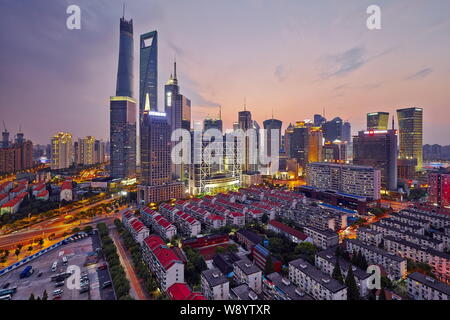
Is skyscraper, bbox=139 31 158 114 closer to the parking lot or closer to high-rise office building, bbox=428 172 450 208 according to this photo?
the parking lot

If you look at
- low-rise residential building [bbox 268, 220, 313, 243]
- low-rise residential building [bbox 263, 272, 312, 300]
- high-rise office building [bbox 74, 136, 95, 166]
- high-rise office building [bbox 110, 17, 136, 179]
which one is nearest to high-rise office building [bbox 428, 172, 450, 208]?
low-rise residential building [bbox 268, 220, 313, 243]

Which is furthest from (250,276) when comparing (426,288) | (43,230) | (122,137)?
(122,137)

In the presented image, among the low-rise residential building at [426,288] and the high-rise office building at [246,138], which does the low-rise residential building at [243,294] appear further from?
the high-rise office building at [246,138]

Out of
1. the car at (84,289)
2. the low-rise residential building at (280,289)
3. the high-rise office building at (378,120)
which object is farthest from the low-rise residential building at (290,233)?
the high-rise office building at (378,120)

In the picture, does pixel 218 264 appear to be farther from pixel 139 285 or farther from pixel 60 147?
pixel 60 147

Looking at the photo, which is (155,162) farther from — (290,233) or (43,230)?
(290,233)
